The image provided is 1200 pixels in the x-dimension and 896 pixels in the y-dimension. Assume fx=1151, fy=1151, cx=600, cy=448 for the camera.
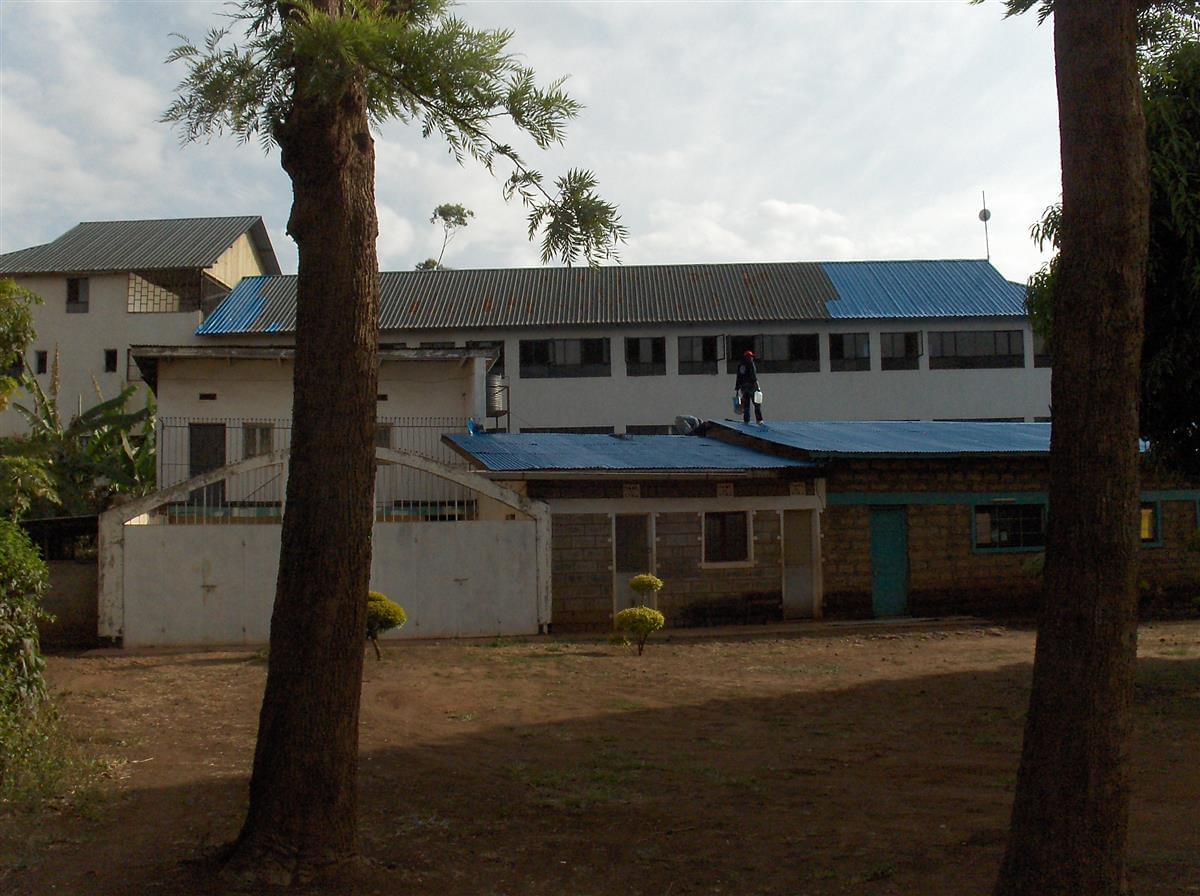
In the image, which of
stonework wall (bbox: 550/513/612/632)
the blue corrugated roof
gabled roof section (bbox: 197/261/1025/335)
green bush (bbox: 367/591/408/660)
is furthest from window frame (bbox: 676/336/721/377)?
green bush (bbox: 367/591/408/660)

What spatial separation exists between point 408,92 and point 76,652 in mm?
13550

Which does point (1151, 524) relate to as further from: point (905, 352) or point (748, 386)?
point (905, 352)

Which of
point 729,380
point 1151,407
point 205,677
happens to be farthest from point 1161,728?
point 729,380

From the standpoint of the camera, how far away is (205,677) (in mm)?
13836

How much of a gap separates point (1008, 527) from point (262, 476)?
14014 millimetres

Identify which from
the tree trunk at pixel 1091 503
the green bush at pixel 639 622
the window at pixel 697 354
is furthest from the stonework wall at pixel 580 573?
the window at pixel 697 354

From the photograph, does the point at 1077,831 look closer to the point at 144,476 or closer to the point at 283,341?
the point at 144,476

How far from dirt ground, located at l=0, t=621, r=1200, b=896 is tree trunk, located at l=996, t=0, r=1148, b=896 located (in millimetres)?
1216

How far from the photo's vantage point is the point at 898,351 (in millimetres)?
A: 37875

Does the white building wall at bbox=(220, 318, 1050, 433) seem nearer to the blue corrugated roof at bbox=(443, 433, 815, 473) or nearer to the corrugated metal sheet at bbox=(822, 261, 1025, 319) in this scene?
the corrugated metal sheet at bbox=(822, 261, 1025, 319)

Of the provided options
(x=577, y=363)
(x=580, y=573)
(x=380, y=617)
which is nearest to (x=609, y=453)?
(x=580, y=573)

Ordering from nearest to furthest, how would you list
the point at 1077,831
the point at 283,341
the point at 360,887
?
the point at 1077,831 < the point at 360,887 < the point at 283,341

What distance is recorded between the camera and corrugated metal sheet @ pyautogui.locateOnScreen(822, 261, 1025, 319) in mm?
37656

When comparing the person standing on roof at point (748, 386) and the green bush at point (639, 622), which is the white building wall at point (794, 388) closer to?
the person standing on roof at point (748, 386)
